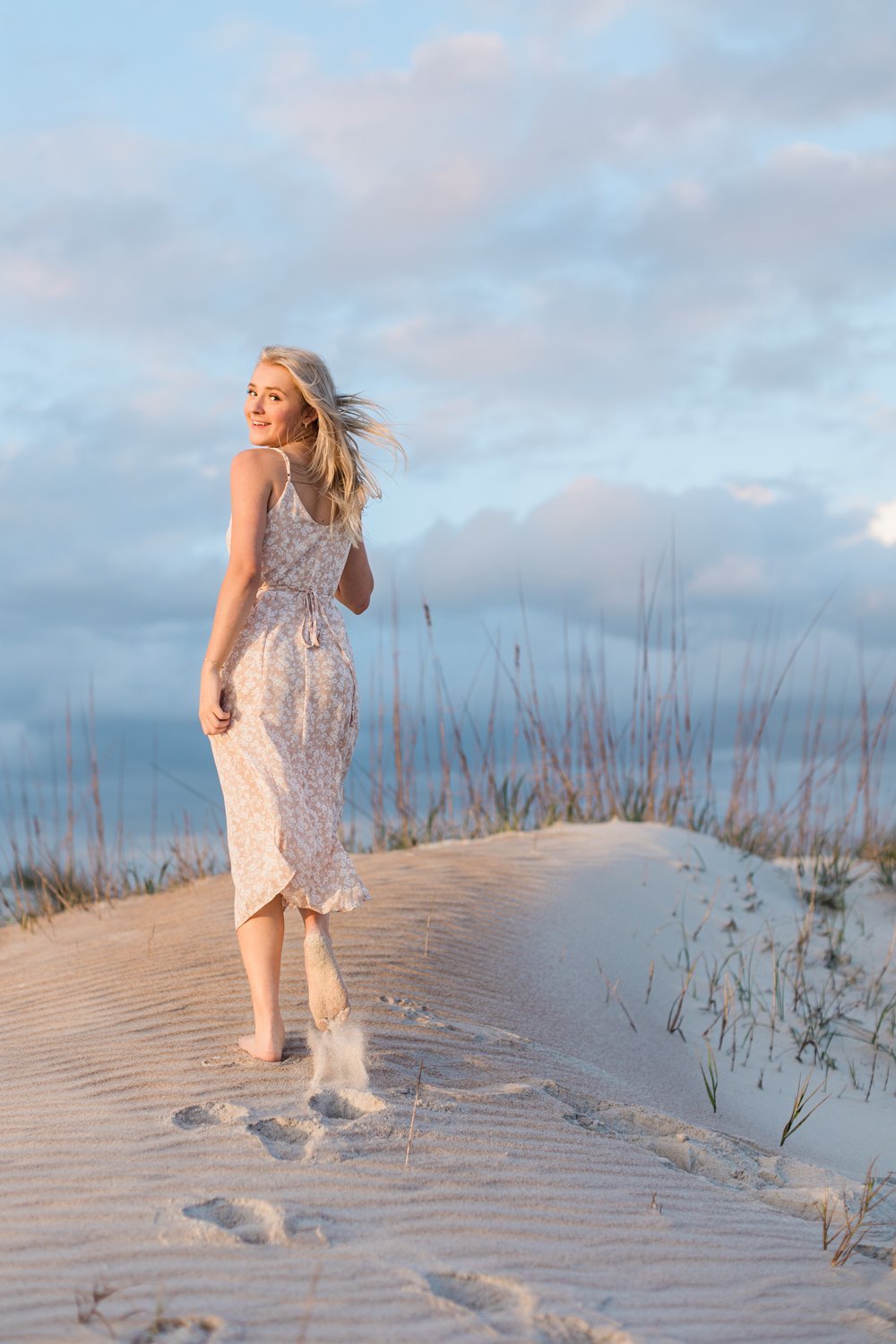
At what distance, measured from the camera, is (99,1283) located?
2.04 m

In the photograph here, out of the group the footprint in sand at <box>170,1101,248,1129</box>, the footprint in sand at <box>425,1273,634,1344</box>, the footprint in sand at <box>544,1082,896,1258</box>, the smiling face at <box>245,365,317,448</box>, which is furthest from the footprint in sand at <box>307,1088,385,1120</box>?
the smiling face at <box>245,365,317,448</box>

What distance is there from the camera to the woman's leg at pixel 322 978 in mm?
3096

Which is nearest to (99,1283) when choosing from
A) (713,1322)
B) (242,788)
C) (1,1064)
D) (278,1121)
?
(278,1121)

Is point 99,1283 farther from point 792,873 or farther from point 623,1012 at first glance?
point 792,873

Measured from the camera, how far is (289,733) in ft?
10.3

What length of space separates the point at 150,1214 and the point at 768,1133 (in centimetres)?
247

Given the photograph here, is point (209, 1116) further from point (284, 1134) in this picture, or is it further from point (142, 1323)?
point (142, 1323)

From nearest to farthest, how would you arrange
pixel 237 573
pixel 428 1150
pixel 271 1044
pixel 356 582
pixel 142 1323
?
pixel 142 1323, pixel 428 1150, pixel 237 573, pixel 271 1044, pixel 356 582

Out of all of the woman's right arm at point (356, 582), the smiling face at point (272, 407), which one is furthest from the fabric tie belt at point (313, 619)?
the smiling face at point (272, 407)

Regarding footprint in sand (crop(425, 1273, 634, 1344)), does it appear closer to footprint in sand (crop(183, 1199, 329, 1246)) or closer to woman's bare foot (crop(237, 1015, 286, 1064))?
footprint in sand (crop(183, 1199, 329, 1246))

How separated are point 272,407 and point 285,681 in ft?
2.43

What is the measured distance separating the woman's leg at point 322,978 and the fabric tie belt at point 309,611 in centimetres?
69

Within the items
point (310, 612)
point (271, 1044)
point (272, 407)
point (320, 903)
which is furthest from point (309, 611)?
point (271, 1044)

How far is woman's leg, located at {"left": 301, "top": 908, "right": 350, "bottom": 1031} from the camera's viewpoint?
310cm
